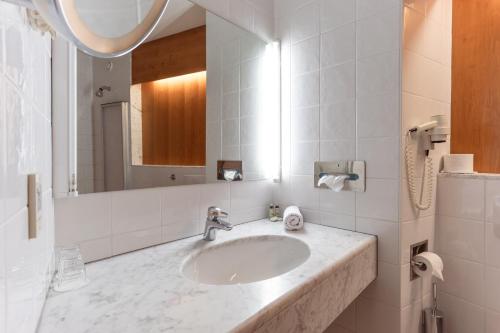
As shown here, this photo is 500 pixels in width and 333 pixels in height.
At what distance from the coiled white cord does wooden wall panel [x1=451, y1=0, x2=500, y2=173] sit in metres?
0.29

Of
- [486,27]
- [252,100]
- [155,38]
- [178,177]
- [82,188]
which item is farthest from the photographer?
[252,100]

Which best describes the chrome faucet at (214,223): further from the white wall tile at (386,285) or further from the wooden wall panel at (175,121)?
the white wall tile at (386,285)

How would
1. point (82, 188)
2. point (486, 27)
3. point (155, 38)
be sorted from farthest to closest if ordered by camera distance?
point (486, 27), point (155, 38), point (82, 188)

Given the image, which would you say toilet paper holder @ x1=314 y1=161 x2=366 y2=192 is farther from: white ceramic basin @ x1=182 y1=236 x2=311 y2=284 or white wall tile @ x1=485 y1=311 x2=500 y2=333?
white wall tile @ x1=485 y1=311 x2=500 y2=333

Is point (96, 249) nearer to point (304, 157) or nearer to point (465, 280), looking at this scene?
A: point (304, 157)

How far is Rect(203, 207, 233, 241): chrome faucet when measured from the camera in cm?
112

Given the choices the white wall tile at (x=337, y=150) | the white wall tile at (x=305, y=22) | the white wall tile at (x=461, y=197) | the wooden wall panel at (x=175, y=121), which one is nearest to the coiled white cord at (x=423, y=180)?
the white wall tile at (x=461, y=197)

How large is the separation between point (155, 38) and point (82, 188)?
613 millimetres

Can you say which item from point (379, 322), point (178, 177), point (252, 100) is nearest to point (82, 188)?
point (178, 177)

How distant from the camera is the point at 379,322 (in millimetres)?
1209

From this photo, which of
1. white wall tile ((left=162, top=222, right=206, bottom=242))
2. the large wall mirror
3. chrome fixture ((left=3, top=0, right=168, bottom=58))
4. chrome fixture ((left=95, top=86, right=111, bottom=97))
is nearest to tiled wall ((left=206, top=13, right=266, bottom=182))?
the large wall mirror

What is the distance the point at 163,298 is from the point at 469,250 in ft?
4.17

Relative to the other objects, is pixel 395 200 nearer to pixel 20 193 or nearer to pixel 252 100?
pixel 252 100

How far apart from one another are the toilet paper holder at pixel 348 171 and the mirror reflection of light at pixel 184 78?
2.25 ft
